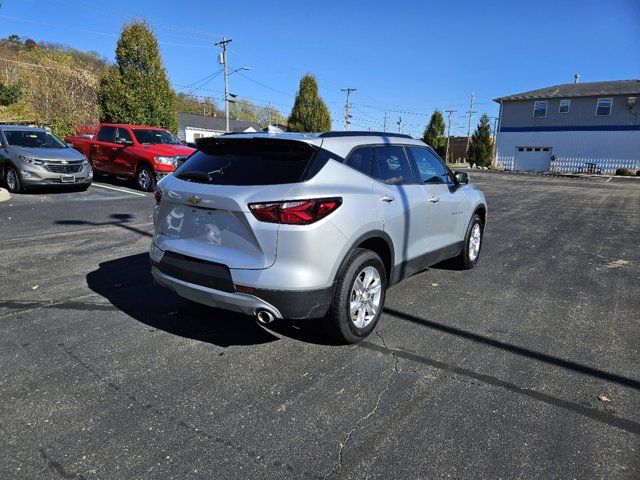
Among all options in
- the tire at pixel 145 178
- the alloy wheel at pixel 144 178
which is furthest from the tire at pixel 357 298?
the alloy wheel at pixel 144 178

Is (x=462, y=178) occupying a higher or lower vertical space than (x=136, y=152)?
lower

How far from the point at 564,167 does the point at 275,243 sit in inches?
1776

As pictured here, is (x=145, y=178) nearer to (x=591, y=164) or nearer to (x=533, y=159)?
(x=591, y=164)

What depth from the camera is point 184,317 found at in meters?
4.29

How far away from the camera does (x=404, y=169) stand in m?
4.55

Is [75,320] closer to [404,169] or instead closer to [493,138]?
[404,169]

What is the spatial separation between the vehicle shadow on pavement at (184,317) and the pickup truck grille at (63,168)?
24.4ft

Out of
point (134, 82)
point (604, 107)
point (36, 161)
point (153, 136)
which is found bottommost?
point (36, 161)

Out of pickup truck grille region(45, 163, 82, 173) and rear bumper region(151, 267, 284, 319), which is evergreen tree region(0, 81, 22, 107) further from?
rear bumper region(151, 267, 284, 319)

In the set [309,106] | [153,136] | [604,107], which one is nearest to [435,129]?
[604,107]

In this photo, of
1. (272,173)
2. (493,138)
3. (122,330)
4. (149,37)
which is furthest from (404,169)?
(493,138)

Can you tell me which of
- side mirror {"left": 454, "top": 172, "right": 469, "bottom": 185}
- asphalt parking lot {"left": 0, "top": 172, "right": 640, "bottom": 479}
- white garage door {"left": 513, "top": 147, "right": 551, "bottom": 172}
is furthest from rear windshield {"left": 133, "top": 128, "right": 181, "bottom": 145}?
white garage door {"left": 513, "top": 147, "right": 551, "bottom": 172}

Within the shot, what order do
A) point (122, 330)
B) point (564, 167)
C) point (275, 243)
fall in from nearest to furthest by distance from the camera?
point (275, 243), point (122, 330), point (564, 167)

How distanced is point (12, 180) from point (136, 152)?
3.15 meters
